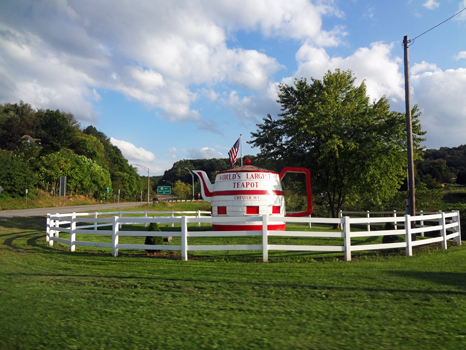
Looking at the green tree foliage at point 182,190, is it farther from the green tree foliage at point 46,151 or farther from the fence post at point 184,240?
the fence post at point 184,240

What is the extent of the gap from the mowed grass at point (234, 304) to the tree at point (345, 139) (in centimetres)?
1300

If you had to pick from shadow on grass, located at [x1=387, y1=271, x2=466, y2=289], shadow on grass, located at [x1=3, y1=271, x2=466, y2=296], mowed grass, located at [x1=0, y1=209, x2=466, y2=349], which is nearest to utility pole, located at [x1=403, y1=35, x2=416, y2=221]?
mowed grass, located at [x1=0, y1=209, x2=466, y2=349]

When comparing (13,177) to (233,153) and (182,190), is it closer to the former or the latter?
(233,153)

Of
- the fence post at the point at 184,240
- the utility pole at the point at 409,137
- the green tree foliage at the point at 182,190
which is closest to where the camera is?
the fence post at the point at 184,240

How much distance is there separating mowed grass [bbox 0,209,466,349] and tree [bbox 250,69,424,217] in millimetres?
12996

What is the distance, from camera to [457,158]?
312ft

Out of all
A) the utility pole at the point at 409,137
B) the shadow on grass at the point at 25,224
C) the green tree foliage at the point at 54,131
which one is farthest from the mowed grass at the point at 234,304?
the green tree foliage at the point at 54,131

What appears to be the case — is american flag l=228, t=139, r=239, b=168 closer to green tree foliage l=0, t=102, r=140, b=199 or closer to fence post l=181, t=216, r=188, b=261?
fence post l=181, t=216, r=188, b=261

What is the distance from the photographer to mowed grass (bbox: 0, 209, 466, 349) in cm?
394

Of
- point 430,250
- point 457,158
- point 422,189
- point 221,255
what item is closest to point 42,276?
point 221,255

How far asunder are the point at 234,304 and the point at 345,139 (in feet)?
59.0

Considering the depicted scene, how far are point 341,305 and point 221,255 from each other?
5705mm

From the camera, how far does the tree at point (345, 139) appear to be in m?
21.3

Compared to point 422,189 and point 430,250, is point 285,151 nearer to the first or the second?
point 422,189
